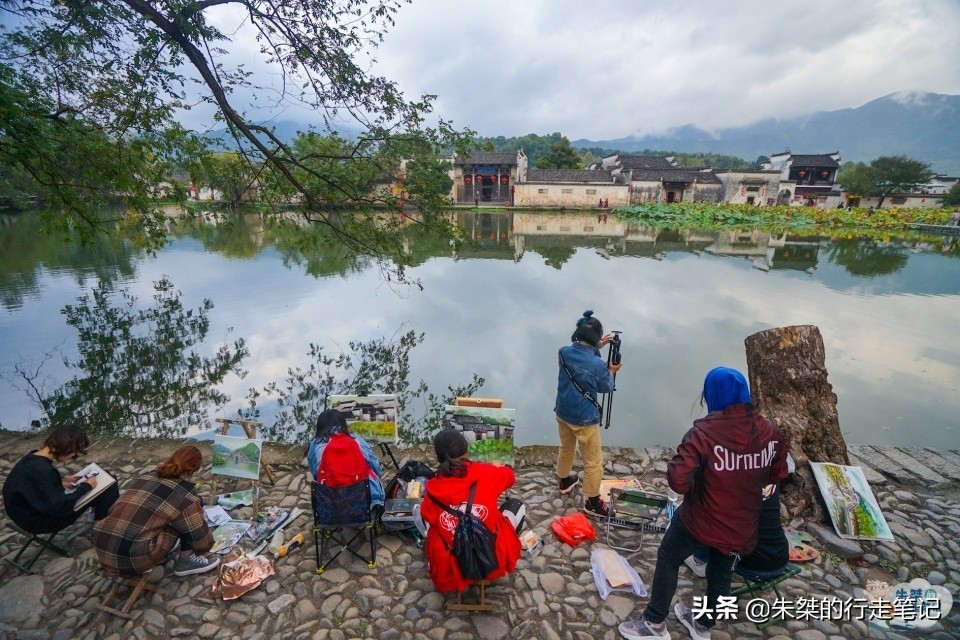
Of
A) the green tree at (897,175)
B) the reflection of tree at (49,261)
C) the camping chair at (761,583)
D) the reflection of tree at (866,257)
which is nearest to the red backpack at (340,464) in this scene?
the camping chair at (761,583)

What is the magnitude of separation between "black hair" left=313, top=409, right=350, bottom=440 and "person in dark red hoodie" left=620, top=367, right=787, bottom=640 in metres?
2.24

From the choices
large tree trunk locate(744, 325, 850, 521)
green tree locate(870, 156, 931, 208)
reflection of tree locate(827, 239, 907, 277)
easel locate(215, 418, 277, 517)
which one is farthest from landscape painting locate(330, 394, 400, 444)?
green tree locate(870, 156, 931, 208)

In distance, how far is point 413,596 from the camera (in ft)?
9.34

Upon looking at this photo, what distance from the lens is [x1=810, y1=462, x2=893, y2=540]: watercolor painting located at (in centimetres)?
332

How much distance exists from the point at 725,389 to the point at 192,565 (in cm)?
370

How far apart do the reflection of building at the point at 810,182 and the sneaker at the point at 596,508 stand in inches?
2086

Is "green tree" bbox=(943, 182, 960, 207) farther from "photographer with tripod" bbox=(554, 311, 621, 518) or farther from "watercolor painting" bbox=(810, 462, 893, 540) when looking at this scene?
"photographer with tripod" bbox=(554, 311, 621, 518)

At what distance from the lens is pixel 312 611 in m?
2.72

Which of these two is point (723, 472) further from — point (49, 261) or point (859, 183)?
point (859, 183)

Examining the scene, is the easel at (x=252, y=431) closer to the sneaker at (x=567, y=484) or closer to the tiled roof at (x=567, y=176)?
the sneaker at (x=567, y=484)

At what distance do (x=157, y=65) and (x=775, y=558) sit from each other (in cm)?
709

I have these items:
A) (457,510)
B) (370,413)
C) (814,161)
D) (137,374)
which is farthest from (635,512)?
(814,161)

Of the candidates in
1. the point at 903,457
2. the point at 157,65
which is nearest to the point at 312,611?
the point at 157,65

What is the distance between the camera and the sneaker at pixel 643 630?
252 centimetres
